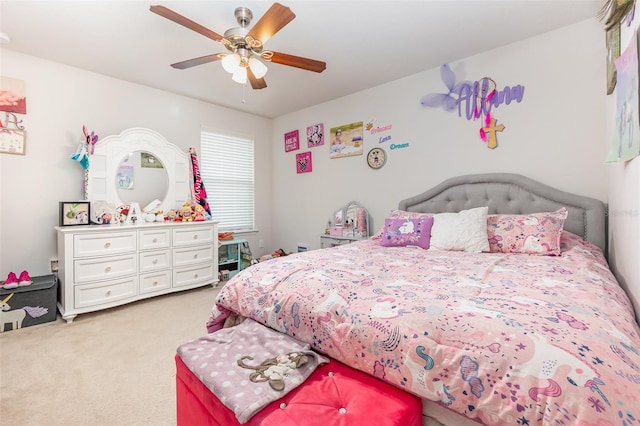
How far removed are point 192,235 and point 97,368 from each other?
1.75 metres

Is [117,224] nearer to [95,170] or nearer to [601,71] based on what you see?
[95,170]

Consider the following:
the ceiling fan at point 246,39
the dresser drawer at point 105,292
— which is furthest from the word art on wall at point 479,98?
the dresser drawer at point 105,292

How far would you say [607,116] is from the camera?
2.20m

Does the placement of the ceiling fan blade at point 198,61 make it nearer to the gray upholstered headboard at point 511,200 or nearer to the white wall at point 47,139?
the white wall at point 47,139

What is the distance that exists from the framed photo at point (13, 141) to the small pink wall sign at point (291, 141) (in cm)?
295

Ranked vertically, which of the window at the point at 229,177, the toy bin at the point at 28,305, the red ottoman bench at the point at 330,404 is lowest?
the toy bin at the point at 28,305

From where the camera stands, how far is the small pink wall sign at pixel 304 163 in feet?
14.3

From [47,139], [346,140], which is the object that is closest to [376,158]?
[346,140]

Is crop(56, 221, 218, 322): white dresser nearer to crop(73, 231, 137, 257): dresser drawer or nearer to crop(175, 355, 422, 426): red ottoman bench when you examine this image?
crop(73, 231, 137, 257): dresser drawer

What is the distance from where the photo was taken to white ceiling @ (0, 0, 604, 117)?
2137 mm

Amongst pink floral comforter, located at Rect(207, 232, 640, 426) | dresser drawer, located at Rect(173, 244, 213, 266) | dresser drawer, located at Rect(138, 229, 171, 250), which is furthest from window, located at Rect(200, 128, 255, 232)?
pink floral comforter, located at Rect(207, 232, 640, 426)

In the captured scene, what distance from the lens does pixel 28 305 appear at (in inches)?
100.0

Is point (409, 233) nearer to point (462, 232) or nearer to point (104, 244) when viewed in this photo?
point (462, 232)

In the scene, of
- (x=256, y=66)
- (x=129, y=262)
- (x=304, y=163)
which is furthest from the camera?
(x=304, y=163)
